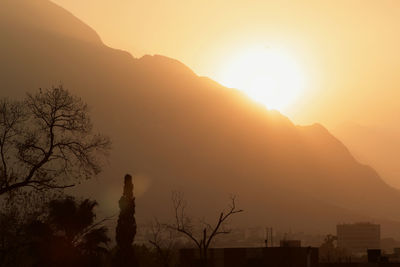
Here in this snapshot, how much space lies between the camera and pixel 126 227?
61.2 m

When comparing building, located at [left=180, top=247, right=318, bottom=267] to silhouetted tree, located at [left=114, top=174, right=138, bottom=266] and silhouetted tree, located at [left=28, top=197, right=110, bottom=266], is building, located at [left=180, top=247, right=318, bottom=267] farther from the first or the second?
silhouetted tree, located at [left=28, top=197, right=110, bottom=266]

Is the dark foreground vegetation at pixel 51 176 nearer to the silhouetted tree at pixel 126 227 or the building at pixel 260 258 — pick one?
the silhouetted tree at pixel 126 227

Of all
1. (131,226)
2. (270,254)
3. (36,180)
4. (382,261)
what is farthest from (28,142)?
(382,261)

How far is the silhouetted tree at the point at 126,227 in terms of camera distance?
199ft

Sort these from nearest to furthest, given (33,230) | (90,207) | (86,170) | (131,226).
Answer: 1. (86,170)
2. (33,230)
3. (90,207)
4. (131,226)

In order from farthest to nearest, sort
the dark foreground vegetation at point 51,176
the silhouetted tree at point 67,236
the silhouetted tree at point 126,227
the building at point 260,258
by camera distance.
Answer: the building at point 260,258
the silhouetted tree at point 126,227
the silhouetted tree at point 67,236
the dark foreground vegetation at point 51,176

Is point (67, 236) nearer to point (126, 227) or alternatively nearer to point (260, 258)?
point (126, 227)

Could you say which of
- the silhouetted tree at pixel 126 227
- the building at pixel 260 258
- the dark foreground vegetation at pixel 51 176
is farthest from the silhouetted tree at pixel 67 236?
the building at pixel 260 258

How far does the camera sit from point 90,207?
161 ft

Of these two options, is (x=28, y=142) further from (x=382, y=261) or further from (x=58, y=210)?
(x=382, y=261)

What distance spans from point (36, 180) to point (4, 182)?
5.08 feet

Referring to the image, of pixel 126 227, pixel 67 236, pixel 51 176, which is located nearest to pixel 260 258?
pixel 126 227

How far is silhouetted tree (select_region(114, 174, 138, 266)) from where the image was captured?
6066 cm

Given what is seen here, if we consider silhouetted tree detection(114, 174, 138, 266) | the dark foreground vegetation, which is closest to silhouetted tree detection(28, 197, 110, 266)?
the dark foreground vegetation
